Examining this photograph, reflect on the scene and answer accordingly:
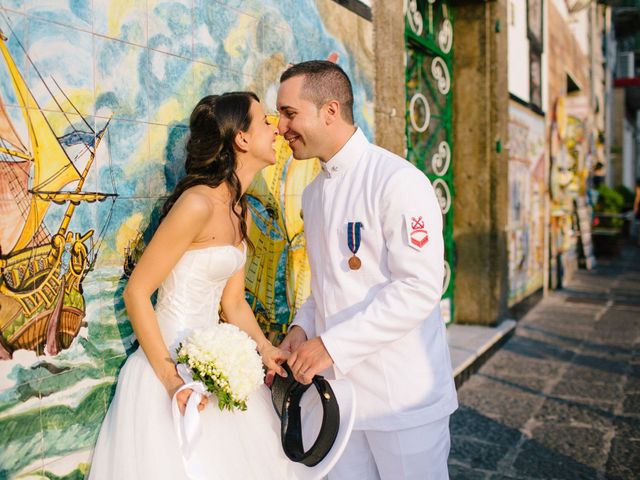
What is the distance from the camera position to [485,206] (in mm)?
6875

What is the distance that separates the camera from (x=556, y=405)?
4.89 meters

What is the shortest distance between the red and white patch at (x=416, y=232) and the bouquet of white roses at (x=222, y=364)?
65 cm

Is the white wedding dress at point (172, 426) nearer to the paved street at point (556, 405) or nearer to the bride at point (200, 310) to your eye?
the bride at point (200, 310)

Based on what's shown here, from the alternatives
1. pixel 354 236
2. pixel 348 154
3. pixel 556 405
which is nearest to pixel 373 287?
pixel 354 236

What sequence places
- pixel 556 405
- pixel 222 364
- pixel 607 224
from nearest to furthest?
pixel 222 364 < pixel 556 405 < pixel 607 224

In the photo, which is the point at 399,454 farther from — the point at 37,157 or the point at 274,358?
the point at 37,157

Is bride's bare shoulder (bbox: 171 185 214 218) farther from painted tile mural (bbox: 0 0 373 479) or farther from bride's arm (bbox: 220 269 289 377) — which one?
bride's arm (bbox: 220 269 289 377)

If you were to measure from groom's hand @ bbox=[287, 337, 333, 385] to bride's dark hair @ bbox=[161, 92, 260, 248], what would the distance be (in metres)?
0.62

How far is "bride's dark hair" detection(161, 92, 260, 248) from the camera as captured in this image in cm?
243

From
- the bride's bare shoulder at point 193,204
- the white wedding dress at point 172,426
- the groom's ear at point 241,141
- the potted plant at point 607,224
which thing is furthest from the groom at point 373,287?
the potted plant at point 607,224

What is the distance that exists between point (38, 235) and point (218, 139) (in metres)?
0.74

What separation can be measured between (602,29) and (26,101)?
20922 millimetres

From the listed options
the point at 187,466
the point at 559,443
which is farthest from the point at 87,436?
the point at 559,443

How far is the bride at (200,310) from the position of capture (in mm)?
2033
